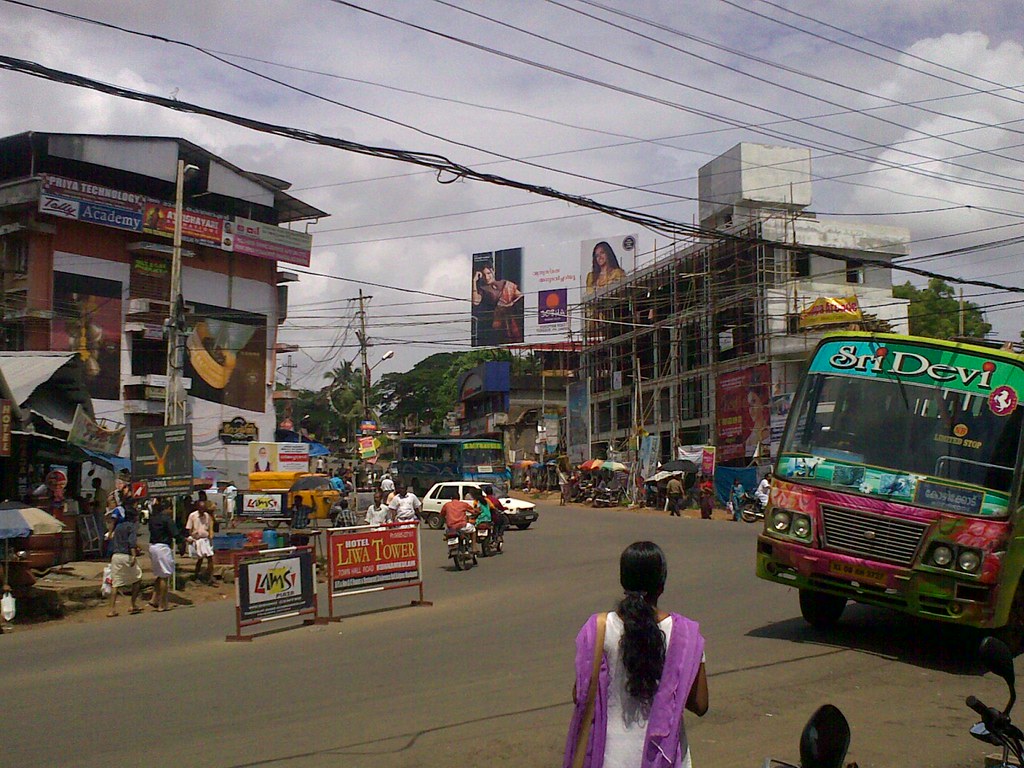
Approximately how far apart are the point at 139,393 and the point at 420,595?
123 ft

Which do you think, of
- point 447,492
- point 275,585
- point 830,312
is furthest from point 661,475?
point 275,585

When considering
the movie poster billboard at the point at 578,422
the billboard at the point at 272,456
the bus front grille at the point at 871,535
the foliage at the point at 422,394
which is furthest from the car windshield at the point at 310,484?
the foliage at the point at 422,394

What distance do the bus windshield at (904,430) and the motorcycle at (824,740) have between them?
7.41 m

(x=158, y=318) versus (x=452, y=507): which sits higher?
(x=158, y=318)

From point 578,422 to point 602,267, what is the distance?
1128cm

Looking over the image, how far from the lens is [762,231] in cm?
4447

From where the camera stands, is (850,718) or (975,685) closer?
(850,718)

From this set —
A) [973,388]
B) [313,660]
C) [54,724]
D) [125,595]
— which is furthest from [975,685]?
[125,595]

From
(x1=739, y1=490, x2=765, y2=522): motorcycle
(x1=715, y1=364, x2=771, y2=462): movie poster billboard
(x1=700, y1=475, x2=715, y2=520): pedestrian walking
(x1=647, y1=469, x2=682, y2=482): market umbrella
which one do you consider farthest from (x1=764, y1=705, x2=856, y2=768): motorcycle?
(x1=715, y1=364, x2=771, y2=462): movie poster billboard

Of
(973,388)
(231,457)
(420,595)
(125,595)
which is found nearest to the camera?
(973,388)

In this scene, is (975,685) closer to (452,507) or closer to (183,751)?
(183,751)

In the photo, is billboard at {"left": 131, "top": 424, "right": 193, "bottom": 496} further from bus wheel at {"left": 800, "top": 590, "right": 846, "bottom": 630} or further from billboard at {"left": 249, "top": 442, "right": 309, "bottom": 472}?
billboard at {"left": 249, "top": 442, "right": 309, "bottom": 472}

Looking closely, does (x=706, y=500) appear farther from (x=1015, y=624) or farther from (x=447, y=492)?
(x=1015, y=624)

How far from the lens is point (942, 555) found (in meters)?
9.26
